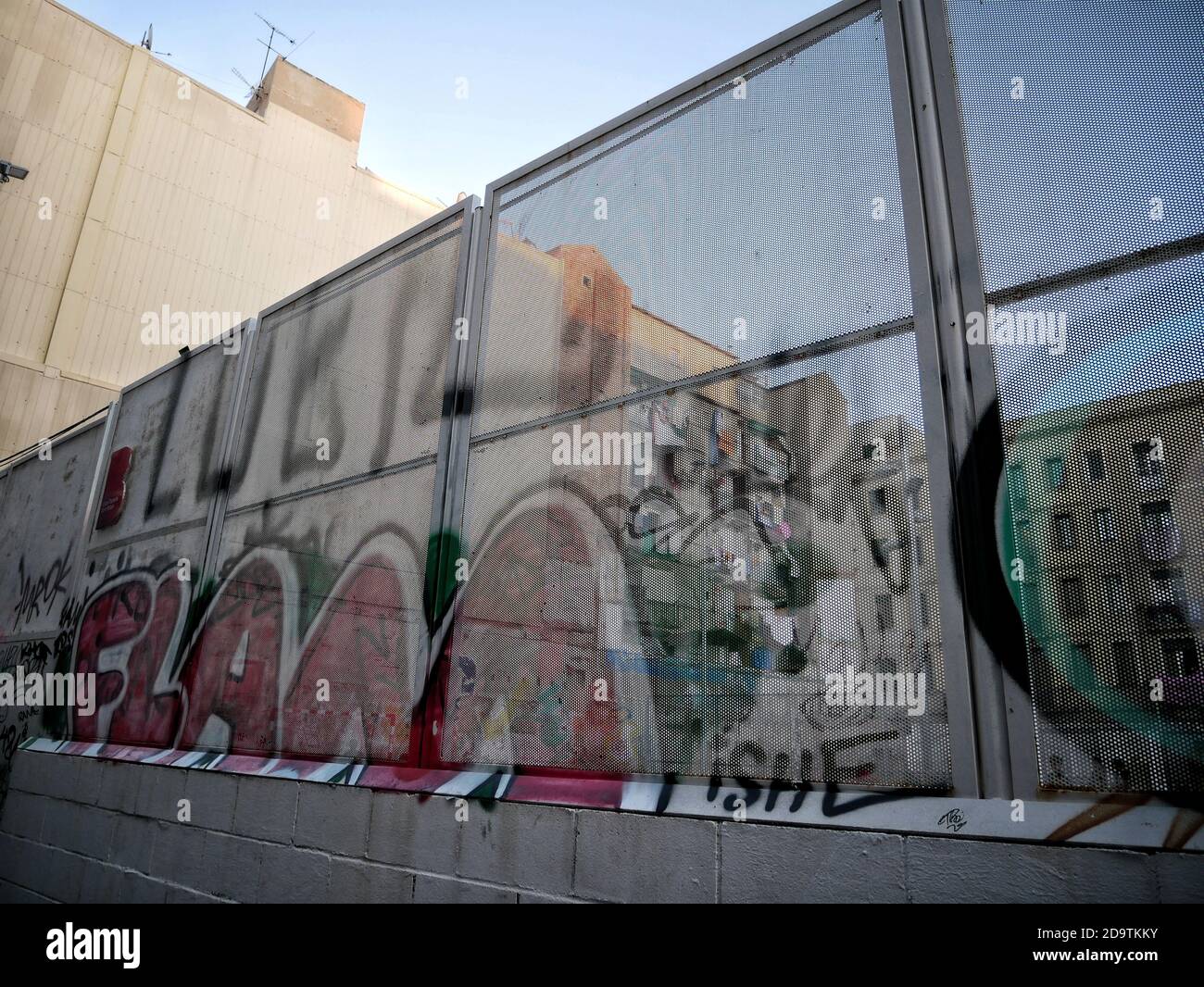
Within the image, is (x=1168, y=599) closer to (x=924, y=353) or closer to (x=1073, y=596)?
(x=1073, y=596)

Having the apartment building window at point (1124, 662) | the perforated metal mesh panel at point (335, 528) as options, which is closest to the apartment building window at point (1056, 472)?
the apartment building window at point (1124, 662)

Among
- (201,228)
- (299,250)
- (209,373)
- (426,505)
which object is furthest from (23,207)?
(426,505)

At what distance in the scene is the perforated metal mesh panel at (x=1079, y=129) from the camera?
2250 millimetres

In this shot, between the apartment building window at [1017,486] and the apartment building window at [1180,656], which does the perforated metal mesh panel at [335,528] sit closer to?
the apartment building window at [1017,486]

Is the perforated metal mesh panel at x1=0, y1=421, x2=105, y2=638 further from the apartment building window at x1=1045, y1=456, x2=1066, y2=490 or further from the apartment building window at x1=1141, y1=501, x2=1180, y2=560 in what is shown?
the apartment building window at x1=1141, y1=501, x2=1180, y2=560

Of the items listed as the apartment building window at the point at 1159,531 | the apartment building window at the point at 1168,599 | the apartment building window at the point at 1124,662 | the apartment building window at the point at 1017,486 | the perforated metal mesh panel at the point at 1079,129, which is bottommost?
the apartment building window at the point at 1124,662

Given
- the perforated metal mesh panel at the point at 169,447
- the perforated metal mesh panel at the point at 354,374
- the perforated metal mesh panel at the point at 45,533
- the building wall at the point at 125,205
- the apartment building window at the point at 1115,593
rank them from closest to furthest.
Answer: the apartment building window at the point at 1115,593, the perforated metal mesh panel at the point at 354,374, the perforated metal mesh panel at the point at 169,447, the perforated metal mesh panel at the point at 45,533, the building wall at the point at 125,205

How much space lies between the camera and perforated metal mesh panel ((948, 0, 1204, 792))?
79.0 inches

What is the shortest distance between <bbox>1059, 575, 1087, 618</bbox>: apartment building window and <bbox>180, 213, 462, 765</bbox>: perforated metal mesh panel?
8.28 ft

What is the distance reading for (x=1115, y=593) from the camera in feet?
6.82

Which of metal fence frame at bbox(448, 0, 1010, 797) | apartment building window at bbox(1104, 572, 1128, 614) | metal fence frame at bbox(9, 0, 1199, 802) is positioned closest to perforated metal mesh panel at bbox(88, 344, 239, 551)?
metal fence frame at bbox(448, 0, 1010, 797)

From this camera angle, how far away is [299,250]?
59.1 feet

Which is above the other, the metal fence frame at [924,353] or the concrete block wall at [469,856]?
the metal fence frame at [924,353]
